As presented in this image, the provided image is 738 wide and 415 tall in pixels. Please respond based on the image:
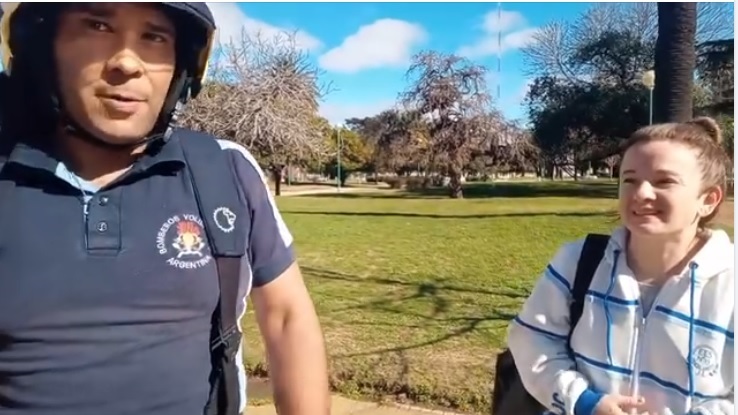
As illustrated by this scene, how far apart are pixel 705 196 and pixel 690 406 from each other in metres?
0.39

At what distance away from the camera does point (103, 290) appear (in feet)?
3.42

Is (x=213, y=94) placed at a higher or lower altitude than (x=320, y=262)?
higher

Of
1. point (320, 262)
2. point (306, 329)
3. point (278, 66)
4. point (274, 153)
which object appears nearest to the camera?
point (306, 329)

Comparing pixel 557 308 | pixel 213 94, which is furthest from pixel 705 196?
pixel 213 94

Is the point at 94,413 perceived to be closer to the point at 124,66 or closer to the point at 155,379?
the point at 155,379

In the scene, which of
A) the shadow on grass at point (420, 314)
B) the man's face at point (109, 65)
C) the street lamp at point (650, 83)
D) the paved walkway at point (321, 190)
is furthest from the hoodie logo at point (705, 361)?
the paved walkway at point (321, 190)

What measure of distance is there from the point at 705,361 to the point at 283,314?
0.75m

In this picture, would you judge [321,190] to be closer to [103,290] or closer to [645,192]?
[645,192]

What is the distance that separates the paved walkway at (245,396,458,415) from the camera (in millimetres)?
3188

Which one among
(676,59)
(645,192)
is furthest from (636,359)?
(676,59)

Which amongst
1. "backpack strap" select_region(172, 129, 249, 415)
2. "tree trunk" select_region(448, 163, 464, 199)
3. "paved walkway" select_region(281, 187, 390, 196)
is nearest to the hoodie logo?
"backpack strap" select_region(172, 129, 249, 415)

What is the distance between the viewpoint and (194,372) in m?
1.14

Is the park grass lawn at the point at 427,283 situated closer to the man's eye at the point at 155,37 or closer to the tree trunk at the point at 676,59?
the tree trunk at the point at 676,59

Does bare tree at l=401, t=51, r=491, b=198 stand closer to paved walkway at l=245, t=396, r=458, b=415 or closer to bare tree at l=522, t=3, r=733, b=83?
bare tree at l=522, t=3, r=733, b=83
